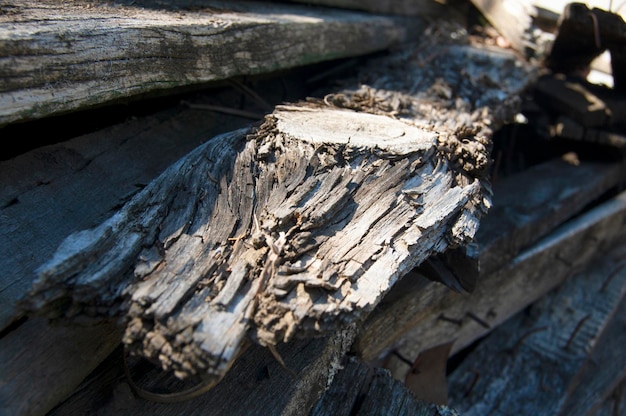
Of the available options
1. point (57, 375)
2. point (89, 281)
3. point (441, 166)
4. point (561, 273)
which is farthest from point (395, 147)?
point (561, 273)

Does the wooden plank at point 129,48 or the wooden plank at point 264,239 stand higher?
the wooden plank at point 129,48

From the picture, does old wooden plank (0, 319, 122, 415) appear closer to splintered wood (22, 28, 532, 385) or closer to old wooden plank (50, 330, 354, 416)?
old wooden plank (50, 330, 354, 416)

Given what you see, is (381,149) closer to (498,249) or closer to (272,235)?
(272,235)

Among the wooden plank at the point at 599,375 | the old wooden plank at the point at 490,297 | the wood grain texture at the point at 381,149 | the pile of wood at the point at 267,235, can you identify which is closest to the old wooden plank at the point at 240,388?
the pile of wood at the point at 267,235

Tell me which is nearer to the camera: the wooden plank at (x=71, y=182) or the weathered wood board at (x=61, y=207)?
the weathered wood board at (x=61, y=207)

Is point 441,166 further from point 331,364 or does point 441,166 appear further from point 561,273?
point 561,273

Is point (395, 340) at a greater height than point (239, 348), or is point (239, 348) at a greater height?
point (239, 348)

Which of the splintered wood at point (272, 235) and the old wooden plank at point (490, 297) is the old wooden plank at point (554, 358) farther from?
the splintered wood at point (272, 235)
